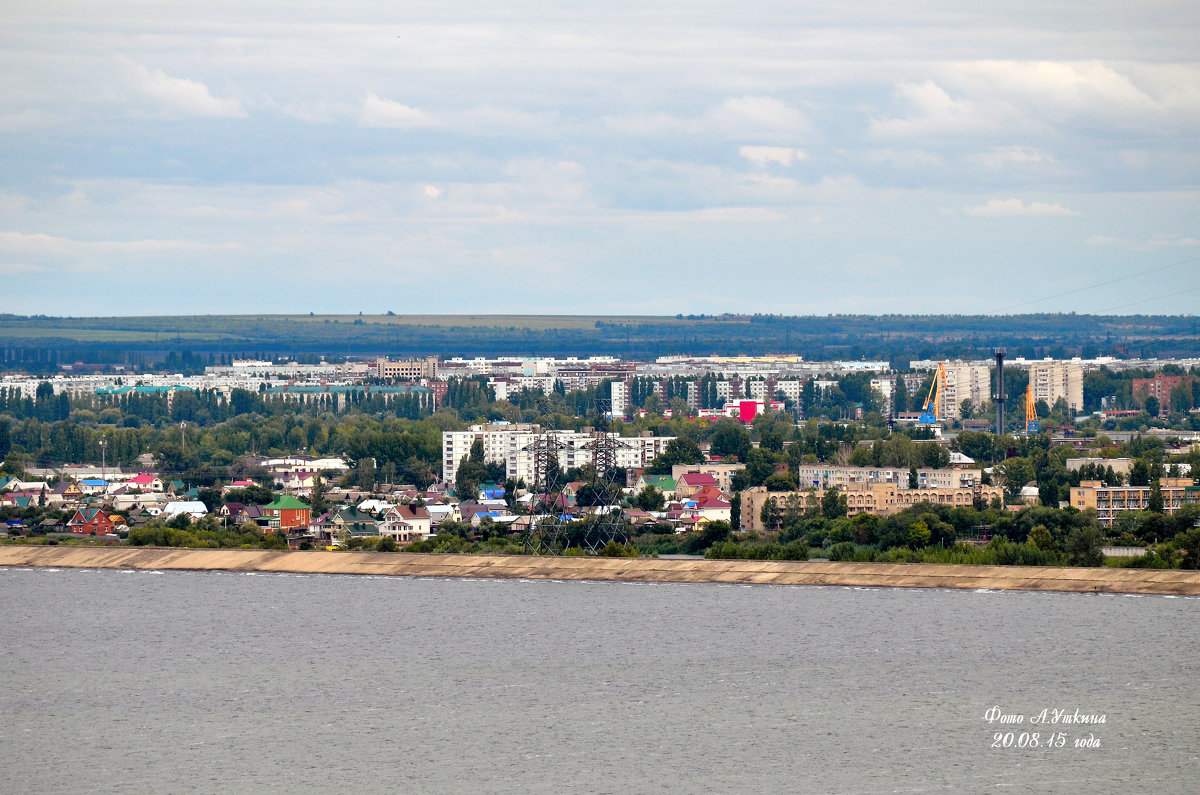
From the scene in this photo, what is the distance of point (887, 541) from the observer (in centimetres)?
3077

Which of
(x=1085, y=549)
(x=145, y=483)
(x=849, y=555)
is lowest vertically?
(x=145, y=483)

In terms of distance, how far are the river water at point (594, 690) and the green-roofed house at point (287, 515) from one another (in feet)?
43.8

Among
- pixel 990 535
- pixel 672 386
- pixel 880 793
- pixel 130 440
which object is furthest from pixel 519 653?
pixel 672 386

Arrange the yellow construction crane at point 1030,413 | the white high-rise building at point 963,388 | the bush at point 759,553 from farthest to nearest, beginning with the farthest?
the white high-rise building at point 963,388, the yellow construction crane at point 1030,413, the bush at point 759,553

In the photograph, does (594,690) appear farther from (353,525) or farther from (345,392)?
(345,392)

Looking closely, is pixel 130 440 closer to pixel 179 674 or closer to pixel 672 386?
pixel 179 674

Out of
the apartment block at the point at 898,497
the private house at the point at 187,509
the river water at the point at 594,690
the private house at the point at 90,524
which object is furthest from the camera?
the apartment block at the point at 898,497

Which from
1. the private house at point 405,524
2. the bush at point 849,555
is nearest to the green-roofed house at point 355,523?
the private house at point 405,524

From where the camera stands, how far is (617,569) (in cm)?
2425

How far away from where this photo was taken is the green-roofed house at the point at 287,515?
36.2m

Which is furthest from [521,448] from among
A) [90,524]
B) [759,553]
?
[759,553]

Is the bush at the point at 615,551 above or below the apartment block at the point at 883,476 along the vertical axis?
above

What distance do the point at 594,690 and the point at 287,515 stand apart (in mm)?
21819

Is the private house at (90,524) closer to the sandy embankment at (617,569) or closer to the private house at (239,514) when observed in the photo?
the private house at (239,514)
